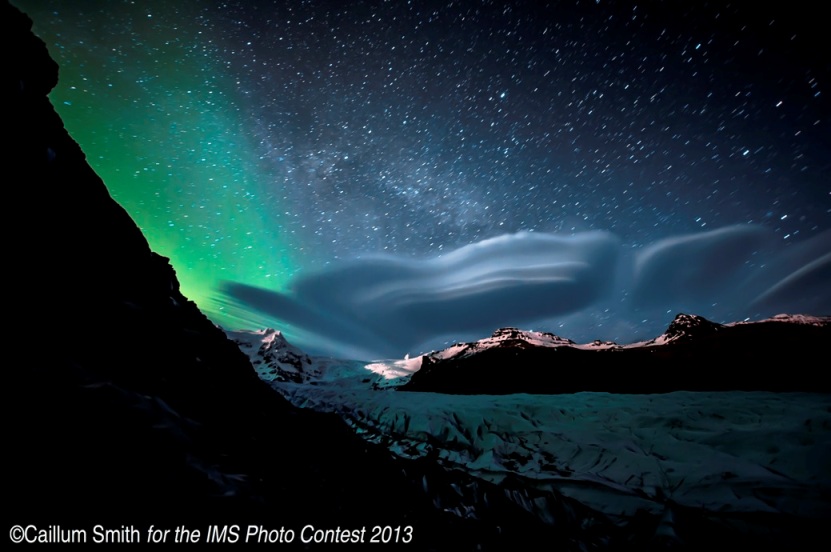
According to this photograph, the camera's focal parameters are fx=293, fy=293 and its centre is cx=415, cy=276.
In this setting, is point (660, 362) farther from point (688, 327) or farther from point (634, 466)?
point (634, 466)

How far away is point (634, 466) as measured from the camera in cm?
540

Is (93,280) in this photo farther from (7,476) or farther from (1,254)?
(7,476)

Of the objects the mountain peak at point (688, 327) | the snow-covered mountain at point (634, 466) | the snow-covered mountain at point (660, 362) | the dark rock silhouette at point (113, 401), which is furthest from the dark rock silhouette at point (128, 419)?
the mountain peak at point (688, 327)

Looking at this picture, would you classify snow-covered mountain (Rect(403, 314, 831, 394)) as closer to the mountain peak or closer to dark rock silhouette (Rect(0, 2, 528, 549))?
the mountain peak

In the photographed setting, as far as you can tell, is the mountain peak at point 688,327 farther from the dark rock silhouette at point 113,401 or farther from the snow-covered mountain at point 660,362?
the dark rock silhouette at point 113,401

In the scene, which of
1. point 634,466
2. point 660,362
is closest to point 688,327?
point 660,362

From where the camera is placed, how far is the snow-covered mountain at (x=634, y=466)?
3.64 m

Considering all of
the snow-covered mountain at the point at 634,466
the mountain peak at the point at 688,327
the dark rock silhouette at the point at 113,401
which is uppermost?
the mountain peak at the point at 688,327

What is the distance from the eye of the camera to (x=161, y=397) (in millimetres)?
3402

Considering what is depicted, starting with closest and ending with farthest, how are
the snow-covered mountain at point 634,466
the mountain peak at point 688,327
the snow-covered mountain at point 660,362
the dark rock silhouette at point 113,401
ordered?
the dark rock silhouette at point 113,401 < the snow-covered mountain at point 634,466 < the snow-covered mountain at point 660,362 < the mountain peak at point 688,327

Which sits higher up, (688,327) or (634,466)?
(688,327)

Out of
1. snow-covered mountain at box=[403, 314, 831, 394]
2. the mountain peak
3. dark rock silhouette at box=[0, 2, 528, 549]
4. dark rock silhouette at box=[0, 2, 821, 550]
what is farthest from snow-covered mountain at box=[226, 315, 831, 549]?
the mountain peak

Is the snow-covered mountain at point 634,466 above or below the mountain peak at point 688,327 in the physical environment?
below

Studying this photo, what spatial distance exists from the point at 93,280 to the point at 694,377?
29494mm
